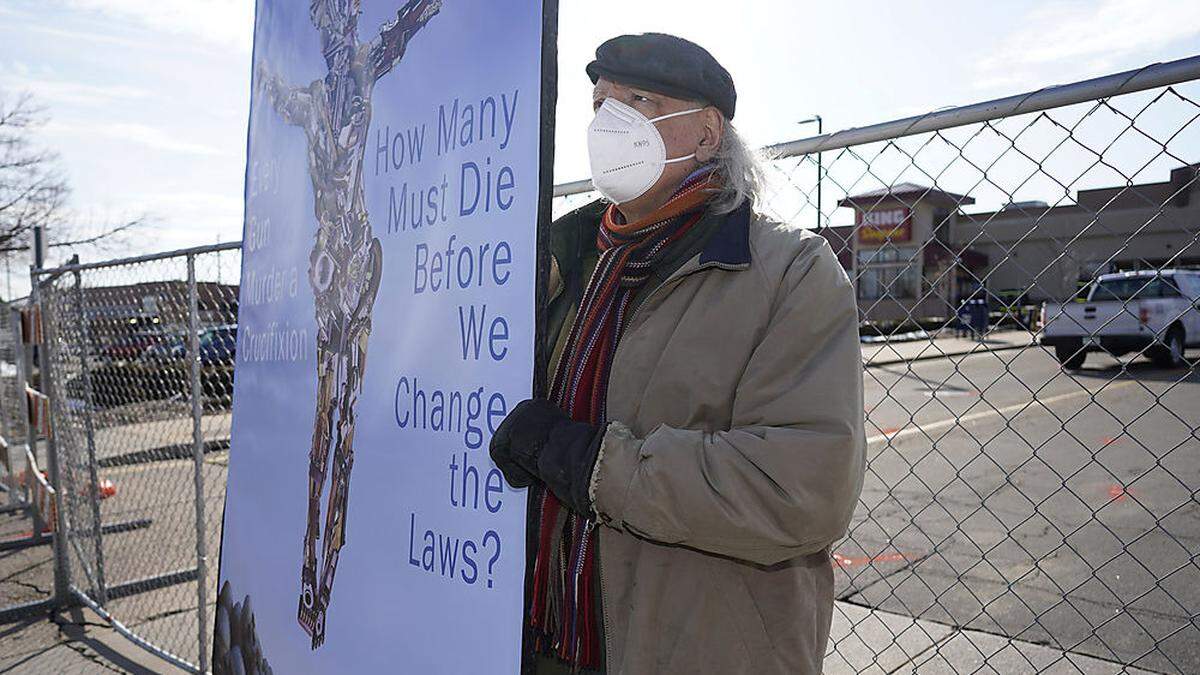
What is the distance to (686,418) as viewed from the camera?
61.6 inches

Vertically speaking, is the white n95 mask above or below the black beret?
below

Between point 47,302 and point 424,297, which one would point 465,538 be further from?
point 47,302

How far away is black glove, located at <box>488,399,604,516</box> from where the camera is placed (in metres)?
1.52

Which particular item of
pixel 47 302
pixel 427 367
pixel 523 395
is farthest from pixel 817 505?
pixel 47 302

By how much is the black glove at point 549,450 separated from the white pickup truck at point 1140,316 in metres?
1.12

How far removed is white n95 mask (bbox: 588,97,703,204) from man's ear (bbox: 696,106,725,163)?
23 millimetres

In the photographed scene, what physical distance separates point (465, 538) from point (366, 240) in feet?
2.68

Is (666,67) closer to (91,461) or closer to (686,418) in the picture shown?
(686,418)

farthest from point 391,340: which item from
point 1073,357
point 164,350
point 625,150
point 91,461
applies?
point 164,350

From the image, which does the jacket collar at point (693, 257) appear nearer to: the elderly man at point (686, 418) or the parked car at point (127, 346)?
the elderly man at point (686, 418)

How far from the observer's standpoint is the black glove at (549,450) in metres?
1.52

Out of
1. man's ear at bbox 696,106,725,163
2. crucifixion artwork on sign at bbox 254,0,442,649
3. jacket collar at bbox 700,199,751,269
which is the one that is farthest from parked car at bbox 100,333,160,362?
jacket collar at bbox 700,199,751,269

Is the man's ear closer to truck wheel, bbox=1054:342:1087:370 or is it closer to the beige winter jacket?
the beige winter jacket

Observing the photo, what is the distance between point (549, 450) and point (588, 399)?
0.20 metres
